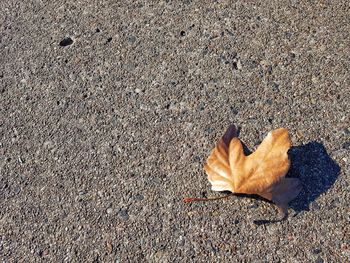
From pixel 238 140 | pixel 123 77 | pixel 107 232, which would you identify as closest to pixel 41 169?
pixel 107 232

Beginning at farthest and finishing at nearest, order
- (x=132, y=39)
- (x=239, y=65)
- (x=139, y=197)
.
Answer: (x=132, y=39)
(x=239, y=65)
(x=139, y=197)

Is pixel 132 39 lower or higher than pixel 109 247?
higher

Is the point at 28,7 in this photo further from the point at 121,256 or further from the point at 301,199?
the point at 301,199

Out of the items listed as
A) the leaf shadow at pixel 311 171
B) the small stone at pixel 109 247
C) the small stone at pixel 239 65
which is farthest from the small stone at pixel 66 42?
the leaf shadow at pixel 311 171

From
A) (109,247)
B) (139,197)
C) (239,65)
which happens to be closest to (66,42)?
(239,65)

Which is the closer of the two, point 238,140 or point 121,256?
point 121,256

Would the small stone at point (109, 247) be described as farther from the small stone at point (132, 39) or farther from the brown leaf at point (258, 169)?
the small stone at point (132, 39)

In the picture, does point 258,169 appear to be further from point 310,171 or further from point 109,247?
point 109,247
